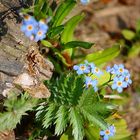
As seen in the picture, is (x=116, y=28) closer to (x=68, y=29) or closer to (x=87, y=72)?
(x=68, y=29)

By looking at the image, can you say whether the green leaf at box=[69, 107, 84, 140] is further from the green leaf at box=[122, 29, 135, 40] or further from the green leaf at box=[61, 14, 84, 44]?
the green leaf at box=[122, 29, 135, 40]

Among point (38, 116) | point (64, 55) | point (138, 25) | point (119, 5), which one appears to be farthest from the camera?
point (119, 5)

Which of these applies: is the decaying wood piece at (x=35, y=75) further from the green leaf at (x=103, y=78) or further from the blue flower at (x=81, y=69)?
the green leaf at (x=103, y=78)

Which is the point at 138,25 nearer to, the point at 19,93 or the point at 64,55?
the point at 64,55

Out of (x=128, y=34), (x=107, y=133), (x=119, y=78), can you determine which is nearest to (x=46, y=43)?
(x=119, y=78)

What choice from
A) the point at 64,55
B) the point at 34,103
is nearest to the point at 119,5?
the point at 64,55

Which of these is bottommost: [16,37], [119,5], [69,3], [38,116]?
[38,116]

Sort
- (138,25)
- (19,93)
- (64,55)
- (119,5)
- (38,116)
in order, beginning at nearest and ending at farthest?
1. (19,93)
2. (38,116)
3. (64,55)
4. (138,25)
5. (119,5)
